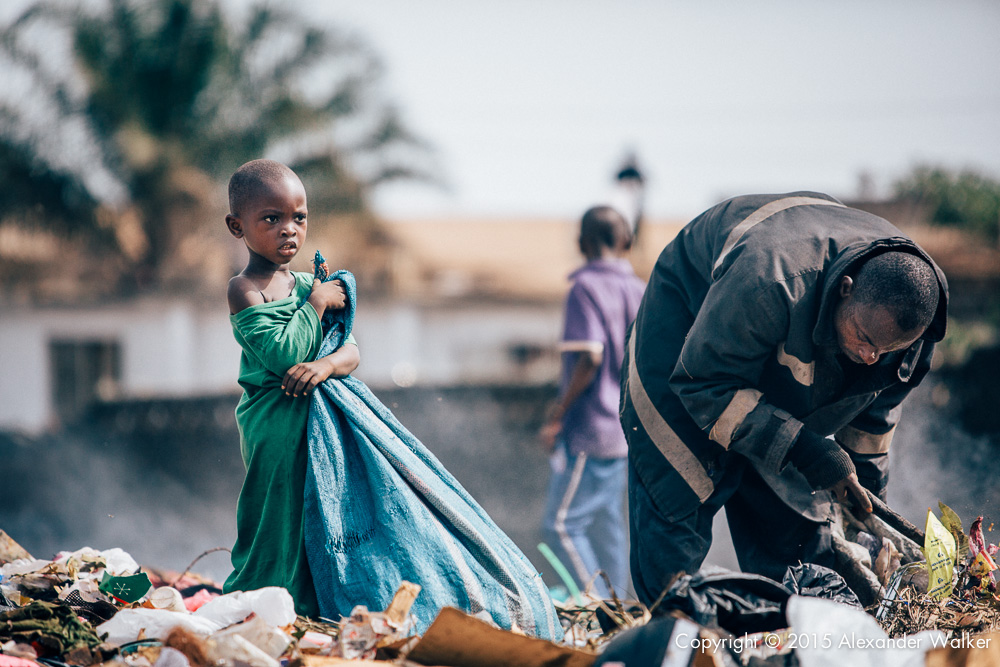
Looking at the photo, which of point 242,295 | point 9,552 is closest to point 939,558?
point 242,295

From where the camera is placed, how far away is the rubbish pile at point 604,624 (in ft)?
6.57

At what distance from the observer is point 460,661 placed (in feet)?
6.89

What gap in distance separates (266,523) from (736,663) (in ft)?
4.52

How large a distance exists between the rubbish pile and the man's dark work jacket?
387 millimetres

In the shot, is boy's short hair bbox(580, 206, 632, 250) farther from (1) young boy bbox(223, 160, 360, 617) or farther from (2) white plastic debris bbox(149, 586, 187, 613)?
(2) white plastic debris bbox(149, 586, 187, 613)

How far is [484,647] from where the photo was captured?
2.10 m

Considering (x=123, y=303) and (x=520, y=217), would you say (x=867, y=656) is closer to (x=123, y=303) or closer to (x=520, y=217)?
(x=123, y=303)

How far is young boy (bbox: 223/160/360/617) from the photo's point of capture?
8.51ft

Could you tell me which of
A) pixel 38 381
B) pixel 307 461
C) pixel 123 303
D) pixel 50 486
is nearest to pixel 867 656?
pixel 307 461

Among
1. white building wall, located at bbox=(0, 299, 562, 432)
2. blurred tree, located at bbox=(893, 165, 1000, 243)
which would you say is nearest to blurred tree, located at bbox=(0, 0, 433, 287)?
white building wall, located at bbox=(0, 299, 562, 432)

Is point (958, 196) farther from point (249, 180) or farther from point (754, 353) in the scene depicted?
point (249, 180)

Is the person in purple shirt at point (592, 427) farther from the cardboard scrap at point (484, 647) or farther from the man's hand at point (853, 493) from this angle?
the cardboard scrap at point (484, 647)

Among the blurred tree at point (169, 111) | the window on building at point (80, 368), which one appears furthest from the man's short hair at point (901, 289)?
the window on building at point (80, 368)

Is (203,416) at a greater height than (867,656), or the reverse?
(867,656)
